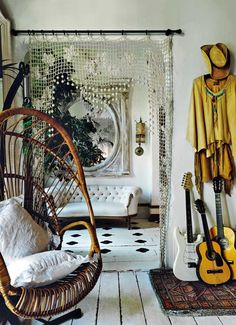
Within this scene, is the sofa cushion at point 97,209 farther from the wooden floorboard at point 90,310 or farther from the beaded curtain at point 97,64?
the beaded curtain at point 97,64

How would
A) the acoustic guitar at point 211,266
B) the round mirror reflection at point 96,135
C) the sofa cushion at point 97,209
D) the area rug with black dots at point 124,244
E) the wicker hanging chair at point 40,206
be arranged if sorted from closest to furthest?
the wicker hanging chair at point 40,206 → the acoustic guitar at point 211,266 → the area rug with black dots at point 124,244 → the sofa cushion at point 97,209 → the round mirror reflection at point 96,135

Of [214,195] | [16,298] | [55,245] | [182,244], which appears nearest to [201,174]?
[214,195]

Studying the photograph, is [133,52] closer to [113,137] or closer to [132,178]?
[113,137]

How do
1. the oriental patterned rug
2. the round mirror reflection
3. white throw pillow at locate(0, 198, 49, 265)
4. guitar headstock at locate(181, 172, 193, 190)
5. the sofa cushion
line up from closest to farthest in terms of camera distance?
white throw pillow at locate(0, 198, 49, 265) < the oriental patterned rug < guitar headstock at locate(181, 172, 193, 190) < the sofa cushion < the round mirror reflection

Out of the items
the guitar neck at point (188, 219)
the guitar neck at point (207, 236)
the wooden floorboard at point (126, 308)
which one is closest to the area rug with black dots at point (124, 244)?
the wooden floorboard at point (126, 308)

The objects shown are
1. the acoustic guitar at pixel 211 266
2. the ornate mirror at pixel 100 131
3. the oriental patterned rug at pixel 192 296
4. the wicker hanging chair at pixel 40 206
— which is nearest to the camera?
the wicker hanging chair at pixel 40 206

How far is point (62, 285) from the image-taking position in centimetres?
171

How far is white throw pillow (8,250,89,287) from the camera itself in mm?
1620

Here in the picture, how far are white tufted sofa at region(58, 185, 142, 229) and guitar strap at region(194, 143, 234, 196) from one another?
1206 millimetres

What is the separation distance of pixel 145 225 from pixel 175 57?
1959mm

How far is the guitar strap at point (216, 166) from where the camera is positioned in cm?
266

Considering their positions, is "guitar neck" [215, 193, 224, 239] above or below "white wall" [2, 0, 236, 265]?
below

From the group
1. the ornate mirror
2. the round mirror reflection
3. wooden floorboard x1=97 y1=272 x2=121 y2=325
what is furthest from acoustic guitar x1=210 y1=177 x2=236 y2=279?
the round mirror reflection

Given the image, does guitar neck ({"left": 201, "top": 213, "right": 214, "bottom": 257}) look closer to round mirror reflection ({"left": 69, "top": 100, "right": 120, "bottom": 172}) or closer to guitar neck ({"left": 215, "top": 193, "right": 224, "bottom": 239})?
guitar neck ({"left": 215, "top": 193, "right": 224, "bottom": 239})
